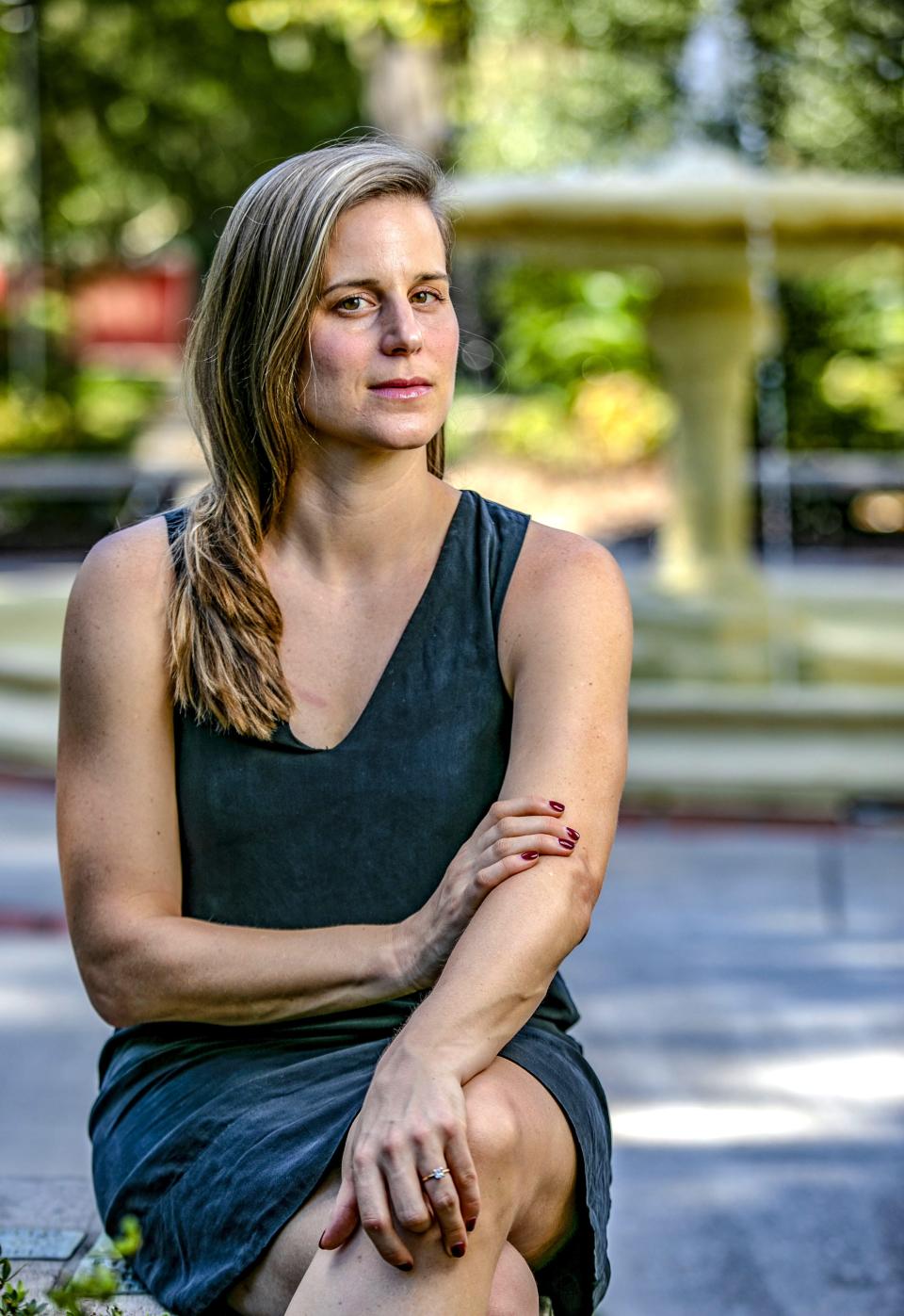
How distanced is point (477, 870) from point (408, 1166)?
0.38m

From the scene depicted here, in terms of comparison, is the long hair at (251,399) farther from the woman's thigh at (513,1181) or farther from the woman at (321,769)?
the woman's thigh at (513,1181)

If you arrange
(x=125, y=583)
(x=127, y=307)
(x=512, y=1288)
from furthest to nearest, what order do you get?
(x=127, y=307) → (x=125, y=583) → (x=512, y=1288)

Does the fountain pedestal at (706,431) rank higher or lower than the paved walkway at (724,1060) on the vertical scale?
higher

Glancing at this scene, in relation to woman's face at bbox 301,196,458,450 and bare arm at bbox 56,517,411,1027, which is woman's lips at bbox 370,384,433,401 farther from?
bare arm at bbox 56,517,411,1027

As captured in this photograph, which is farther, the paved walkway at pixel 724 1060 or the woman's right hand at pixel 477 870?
the paved walkway at pixel 724 1060

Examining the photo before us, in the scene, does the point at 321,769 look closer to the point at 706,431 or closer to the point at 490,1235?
the point at 490,1235

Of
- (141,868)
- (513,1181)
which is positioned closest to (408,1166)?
(513,1181)

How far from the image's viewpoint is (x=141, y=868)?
2219 millimetres

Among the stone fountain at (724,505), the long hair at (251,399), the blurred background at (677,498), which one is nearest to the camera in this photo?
the long hair at (251,399)

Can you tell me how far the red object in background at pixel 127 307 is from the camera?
120ft

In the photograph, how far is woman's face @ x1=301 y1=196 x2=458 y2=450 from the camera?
2.20 meters

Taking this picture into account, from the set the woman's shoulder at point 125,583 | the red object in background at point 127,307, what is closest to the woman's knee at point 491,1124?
the woman's shoulder at point 125,583

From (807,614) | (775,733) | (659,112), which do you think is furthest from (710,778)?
(659,112)

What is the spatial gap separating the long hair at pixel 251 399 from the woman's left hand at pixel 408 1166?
53 centimetres
